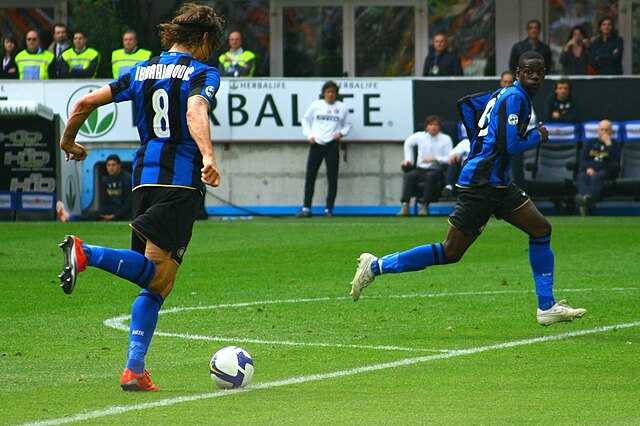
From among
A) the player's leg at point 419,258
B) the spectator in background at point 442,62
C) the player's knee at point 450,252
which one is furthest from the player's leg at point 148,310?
the spectator in background at point 442,62

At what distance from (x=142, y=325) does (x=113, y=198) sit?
581 inches

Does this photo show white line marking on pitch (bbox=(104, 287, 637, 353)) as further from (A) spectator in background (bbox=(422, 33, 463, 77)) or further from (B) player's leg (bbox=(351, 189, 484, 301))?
(A) spectator in background (bbox=(422, 33, 463, 77))

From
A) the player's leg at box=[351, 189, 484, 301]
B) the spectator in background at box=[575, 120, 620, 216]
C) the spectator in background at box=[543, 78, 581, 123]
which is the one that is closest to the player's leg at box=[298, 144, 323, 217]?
the spectator in background at box=[543, 78, 581, 123]

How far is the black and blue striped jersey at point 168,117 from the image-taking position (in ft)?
22.4

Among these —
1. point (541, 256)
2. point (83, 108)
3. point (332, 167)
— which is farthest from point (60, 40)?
point (83, 108)

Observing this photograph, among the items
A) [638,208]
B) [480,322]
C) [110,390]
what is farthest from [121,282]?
[638,208]

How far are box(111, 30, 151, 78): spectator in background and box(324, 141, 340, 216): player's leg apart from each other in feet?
11.1

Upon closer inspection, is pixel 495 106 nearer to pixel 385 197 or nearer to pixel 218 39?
pixel 218 39

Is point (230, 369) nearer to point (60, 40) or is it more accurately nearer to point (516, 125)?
point (516, 125)

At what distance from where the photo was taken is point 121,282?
488 inches

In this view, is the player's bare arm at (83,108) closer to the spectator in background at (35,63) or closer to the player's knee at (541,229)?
the player's knee at (541,229)

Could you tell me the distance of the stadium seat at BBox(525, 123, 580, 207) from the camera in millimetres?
21625

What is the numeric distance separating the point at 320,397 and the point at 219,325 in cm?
295

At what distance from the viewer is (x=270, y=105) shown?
22.1 m
